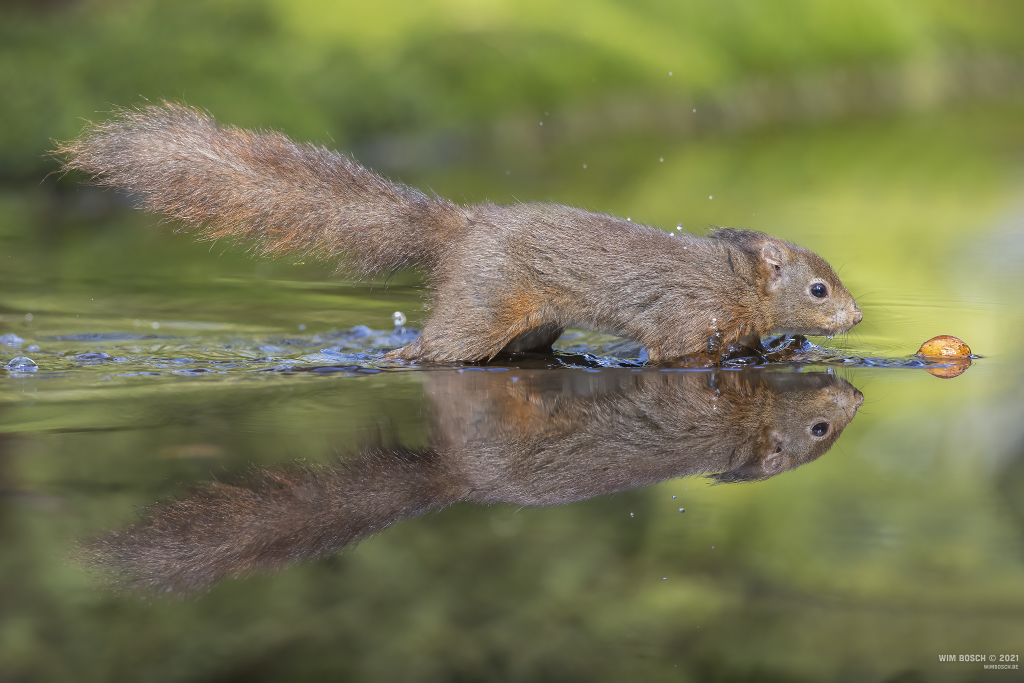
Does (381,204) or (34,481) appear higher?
(381,204)

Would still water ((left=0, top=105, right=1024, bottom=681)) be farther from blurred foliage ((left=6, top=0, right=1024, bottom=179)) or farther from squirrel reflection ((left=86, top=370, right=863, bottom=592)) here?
blurred foliage ((left=6, top=0, right=1024, bottom=179))

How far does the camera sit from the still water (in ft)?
11.2

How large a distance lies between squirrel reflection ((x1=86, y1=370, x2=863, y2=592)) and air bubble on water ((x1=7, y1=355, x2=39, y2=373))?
2.17 m

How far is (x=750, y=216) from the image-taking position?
42.6ft

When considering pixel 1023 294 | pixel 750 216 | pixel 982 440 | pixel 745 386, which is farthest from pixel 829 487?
pixel 750 216

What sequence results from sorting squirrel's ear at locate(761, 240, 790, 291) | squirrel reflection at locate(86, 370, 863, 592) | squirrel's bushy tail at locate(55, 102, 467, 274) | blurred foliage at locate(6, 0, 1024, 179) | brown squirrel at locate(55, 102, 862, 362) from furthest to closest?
1. blurred foliage at locate(6, 0, 1024, 179)
2. squirrel's ear at locate(761, 240, 790, 291)
3. brown squirrel at locate(55, 102, 862, 362)
4. squirrel's bushy tail at locate(55, 102, 467, 274)
5. squirrel reflection at locate(86, 370, 863, 592)

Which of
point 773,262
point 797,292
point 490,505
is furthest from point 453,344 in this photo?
point 490,505

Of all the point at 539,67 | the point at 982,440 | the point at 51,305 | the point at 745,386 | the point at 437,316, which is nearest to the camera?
the point at 982,440

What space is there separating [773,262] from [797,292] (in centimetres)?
24

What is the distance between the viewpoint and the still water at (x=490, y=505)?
134 inches

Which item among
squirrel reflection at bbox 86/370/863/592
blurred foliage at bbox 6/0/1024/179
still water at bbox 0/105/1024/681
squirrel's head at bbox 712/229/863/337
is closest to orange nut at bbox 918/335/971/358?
still water at bbox 0/105/1024/681

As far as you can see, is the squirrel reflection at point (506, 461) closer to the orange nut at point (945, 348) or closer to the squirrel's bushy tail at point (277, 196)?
the orange nut at point (945, 348)

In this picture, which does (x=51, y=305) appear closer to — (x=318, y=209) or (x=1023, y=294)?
(x=318, y=209)

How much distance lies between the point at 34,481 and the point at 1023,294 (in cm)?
713
